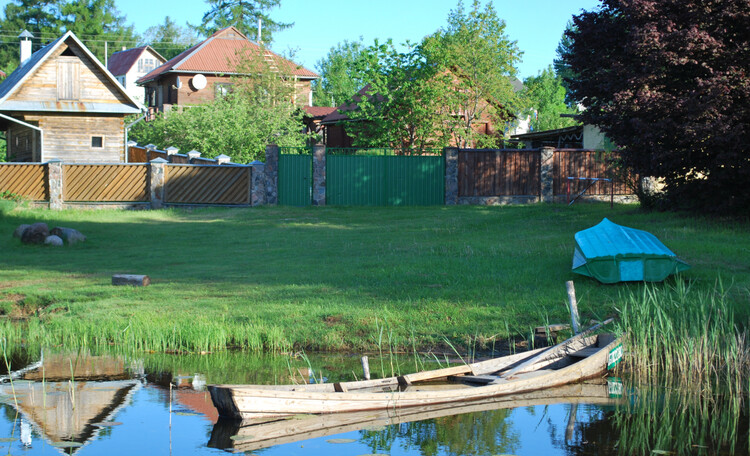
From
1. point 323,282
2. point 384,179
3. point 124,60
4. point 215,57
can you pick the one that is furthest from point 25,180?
point 124,60

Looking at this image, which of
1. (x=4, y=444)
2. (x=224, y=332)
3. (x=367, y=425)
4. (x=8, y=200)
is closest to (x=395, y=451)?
(x=367, y=425)

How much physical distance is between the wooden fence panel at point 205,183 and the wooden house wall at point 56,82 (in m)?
9.91

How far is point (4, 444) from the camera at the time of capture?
7.04m

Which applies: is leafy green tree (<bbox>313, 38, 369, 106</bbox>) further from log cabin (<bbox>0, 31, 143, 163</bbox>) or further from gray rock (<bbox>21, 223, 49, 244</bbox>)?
gray rock (<bbox>21, 223, 49, 244</bbox>)

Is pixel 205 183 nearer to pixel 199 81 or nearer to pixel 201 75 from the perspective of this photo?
pixel 199 81

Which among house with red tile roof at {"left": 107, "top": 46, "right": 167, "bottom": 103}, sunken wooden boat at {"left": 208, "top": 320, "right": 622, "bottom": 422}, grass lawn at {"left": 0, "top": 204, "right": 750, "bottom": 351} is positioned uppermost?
house with red tile roof at {"left": 107, "top": 46, "right": 167, "bottom": 103}

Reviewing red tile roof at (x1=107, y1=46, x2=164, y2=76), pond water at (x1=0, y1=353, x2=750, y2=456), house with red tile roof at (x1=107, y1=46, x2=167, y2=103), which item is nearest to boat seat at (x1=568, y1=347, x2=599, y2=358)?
pond water at (x1=0, y1=353, x2=750, y2=456)

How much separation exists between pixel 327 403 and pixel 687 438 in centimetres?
352

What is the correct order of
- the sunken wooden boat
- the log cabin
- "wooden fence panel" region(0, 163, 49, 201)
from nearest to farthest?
1. the sunken wooden boat
2. "wooden fence panel" region(0, 163, 49, 201)
3. the log cabin

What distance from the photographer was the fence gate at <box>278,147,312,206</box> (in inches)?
1155

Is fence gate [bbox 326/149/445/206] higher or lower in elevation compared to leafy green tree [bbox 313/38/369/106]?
lower

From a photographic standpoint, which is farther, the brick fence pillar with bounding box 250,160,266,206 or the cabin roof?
the cabin roof

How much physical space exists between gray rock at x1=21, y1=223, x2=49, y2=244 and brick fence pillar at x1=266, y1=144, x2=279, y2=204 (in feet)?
35.2

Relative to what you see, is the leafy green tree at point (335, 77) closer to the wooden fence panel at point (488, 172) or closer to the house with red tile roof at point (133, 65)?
the house with red tile roof at point (133, 65)
